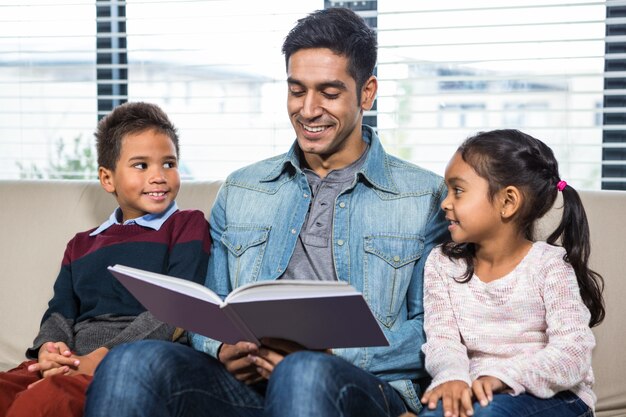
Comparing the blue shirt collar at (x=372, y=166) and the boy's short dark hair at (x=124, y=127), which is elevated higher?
the boy's short dark hair at (x=124, y=127)

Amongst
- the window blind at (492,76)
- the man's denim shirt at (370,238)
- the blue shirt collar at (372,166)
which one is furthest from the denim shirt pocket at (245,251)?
the window blind at (492,76)

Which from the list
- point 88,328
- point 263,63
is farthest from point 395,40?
point 88,328

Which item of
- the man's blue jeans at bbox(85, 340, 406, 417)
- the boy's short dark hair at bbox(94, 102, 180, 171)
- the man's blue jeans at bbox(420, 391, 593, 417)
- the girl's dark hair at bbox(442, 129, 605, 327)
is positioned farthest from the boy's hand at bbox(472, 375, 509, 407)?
the boy's short dark hair at bbox(94, 102, 180, 171)

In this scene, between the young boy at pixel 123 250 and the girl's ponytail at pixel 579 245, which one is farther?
the young boy at pixel 123 250

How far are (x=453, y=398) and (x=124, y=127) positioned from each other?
1.07 meters

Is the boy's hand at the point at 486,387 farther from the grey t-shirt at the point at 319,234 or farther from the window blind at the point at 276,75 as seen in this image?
the window blind at the point at 276,75

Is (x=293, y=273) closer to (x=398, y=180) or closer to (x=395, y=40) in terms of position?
(x=398, y=180)

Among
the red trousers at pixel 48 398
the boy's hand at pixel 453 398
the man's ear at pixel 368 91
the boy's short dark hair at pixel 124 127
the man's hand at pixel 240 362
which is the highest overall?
the man's ear at pixel 368 91

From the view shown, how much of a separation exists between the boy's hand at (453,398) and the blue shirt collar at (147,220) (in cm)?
84

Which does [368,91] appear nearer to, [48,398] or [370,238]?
[370,238]

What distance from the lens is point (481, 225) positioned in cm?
172

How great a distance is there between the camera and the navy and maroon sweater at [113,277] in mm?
1954

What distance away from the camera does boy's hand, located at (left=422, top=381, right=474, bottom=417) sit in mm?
1487

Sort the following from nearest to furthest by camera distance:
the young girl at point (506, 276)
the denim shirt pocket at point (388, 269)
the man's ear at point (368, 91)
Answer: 1. the young girl at point (506, 276)
2. the denim shirt pocket at point (388, 269)
3. the man's ear at point (368, 91)
